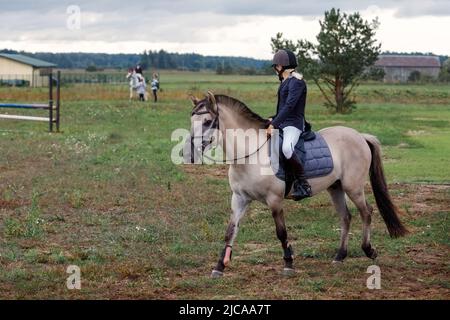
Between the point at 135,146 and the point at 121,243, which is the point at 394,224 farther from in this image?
the point at 135,146

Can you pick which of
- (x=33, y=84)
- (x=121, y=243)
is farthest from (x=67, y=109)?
(x=33, y=84)

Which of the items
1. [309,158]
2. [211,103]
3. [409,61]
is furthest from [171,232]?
[409,61]

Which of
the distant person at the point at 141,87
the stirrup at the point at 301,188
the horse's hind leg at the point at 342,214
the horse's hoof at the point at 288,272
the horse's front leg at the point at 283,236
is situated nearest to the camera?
the horse's hoof at the point at 288,272

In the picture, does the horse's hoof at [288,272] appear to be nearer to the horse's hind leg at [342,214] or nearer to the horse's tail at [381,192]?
the horse's hind leg at [342,214]

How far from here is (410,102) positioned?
186 ft

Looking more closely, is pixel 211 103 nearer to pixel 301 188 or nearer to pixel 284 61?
pixel 284 61

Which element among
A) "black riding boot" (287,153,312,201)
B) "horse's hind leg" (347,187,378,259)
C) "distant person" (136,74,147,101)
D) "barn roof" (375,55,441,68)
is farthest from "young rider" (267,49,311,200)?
"barn roof" (375,55,441,68)

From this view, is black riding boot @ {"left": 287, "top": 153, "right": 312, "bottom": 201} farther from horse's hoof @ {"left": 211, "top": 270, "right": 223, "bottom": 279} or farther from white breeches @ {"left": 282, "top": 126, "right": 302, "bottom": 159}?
horse's hoof @ {"left": 211, "top": 270, "right": 223, "bottom": 279}

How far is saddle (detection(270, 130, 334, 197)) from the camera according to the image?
933cm

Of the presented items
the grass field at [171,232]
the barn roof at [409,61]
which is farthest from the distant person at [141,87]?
the barn roof at [409,61]

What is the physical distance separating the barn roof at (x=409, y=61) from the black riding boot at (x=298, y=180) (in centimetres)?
12596

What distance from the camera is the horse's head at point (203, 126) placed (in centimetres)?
884

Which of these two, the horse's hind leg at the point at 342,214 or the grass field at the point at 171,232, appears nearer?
the grass field at the point at 171,232

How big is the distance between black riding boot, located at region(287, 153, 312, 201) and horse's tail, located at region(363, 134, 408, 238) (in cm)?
134
